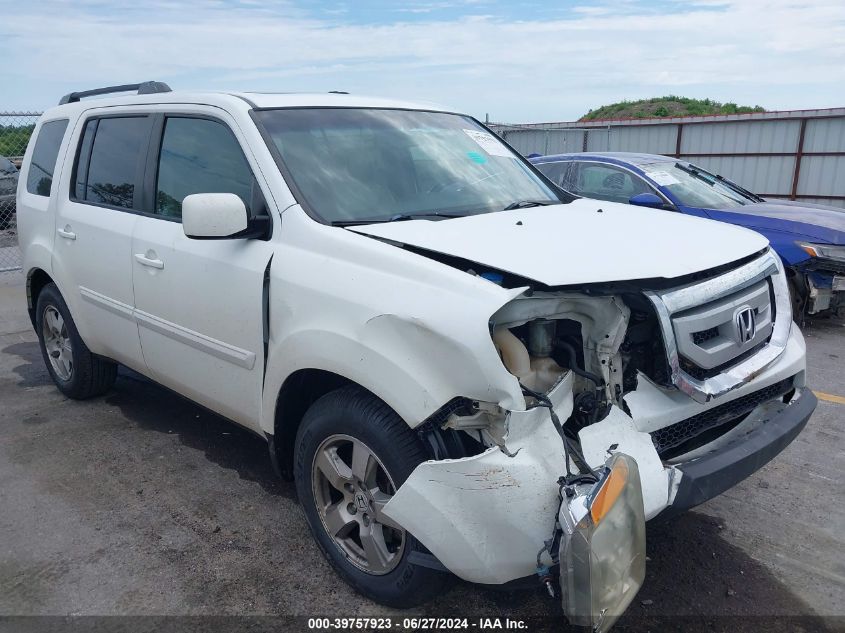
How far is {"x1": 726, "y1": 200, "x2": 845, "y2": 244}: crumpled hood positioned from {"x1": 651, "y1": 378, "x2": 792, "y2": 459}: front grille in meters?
3.90

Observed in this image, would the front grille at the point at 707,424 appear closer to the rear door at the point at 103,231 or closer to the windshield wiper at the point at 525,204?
the windshield wiper at the point at 525,204

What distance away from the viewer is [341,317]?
254cm

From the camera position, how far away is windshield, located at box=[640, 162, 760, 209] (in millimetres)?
7109

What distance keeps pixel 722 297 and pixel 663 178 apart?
16.6 feet

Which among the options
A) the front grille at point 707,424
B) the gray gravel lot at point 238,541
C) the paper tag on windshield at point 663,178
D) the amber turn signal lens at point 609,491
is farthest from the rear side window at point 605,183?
the amber turn signal lens at point 609,491

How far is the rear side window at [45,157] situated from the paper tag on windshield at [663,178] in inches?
211

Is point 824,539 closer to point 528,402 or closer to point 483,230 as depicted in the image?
point 528,402

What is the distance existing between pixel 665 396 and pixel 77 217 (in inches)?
137

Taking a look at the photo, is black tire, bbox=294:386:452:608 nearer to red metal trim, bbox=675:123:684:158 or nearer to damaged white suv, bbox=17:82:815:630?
damaged white suv, bbox=17:82:815:630

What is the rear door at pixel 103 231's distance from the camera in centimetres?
385

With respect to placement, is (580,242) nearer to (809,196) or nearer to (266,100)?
(266,100)

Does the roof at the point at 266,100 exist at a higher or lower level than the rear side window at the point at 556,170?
higher

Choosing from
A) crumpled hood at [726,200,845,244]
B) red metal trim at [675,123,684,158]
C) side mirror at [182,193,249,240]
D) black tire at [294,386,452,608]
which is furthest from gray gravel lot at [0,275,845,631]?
red metal trim at [675,123,684,158]

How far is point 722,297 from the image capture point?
262 cm
